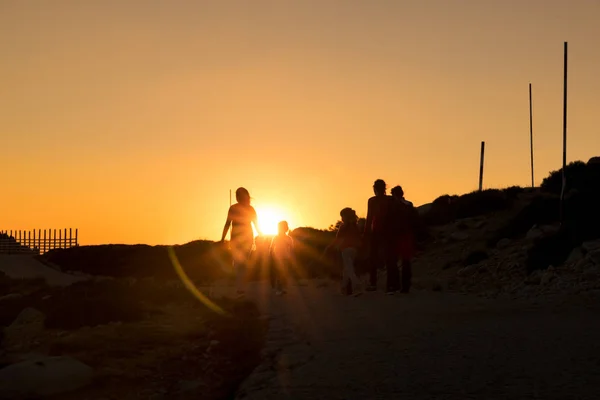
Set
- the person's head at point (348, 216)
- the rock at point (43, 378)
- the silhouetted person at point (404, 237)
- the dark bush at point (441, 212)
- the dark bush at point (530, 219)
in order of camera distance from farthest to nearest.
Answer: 1. the dark bush at point (441, 212)
2. the dark bush at point (530, 219)
3. the person's head at point (348, 216)
4. the silhouetted person at point (404, 237)
5. the rock at point (43, 378)

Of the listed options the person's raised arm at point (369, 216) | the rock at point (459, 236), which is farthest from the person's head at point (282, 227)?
the rock at point (459, 236)

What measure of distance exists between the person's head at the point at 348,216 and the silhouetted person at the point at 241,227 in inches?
71.1

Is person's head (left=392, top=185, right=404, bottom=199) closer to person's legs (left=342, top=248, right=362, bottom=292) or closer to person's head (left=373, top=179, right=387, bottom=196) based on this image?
person's head (left=373, top=179, right=387, bottom=196)

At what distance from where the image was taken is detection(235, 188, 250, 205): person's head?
15.4 meters

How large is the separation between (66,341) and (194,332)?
1.73 meters

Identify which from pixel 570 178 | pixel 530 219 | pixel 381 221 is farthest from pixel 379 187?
pixel 570 178

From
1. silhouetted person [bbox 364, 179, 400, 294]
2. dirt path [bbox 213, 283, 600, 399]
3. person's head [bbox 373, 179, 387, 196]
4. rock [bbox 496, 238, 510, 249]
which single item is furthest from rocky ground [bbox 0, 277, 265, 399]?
rock [bbox 496, 238, 510, 249]

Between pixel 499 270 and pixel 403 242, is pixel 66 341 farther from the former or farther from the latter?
pixel 499 270

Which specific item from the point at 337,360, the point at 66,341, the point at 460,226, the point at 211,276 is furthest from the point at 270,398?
the point at 211,276

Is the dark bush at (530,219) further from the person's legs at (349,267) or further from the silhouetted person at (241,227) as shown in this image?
the silhouetted person at (241,227)

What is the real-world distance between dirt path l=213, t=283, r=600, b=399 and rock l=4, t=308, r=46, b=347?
10.9 feet

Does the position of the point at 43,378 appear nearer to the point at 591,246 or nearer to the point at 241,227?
the point at 241,227

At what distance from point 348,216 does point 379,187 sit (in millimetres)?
1041

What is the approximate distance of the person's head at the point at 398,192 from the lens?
15352mm
